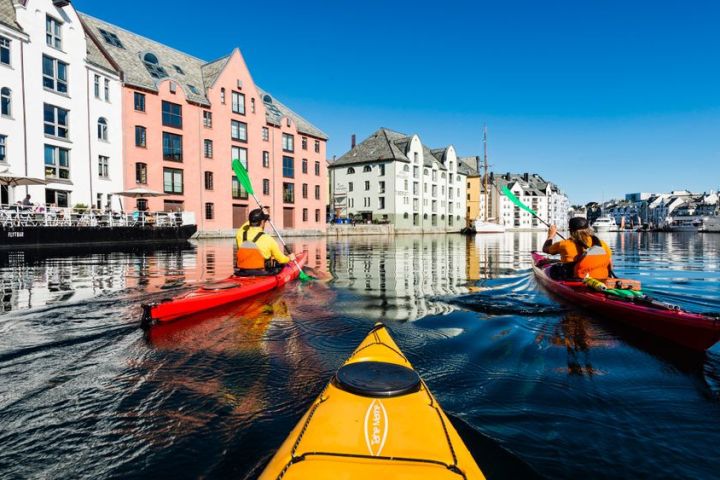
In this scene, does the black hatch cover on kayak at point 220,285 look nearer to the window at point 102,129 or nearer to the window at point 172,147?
the window at point 102,129

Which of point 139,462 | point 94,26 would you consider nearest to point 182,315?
point 139,462

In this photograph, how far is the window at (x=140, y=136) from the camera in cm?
3278

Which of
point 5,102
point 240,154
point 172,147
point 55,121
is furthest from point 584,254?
point 240,154

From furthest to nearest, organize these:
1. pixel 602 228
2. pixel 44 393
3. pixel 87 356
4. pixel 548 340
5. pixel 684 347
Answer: pixel 602 228
pixel 548 340
pixel 684 347
pixel 87 356
pixel 44 393

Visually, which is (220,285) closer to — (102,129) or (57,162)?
(57,162)

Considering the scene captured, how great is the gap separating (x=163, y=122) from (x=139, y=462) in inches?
1446

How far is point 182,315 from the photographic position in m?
6.73

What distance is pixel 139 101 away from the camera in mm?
32875

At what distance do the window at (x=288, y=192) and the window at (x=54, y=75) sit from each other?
21.7 m

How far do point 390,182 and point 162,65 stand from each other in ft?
104

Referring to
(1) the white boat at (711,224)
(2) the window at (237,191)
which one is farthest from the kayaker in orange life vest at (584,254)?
(1) the white boat at (711,224)

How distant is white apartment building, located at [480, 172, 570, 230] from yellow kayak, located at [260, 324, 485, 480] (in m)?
91.1

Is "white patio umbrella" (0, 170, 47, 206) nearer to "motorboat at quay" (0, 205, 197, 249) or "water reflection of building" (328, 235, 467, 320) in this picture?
"motorboat at quay" (0, 205, 197, 249)

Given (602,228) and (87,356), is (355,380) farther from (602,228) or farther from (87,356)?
(602,228)
